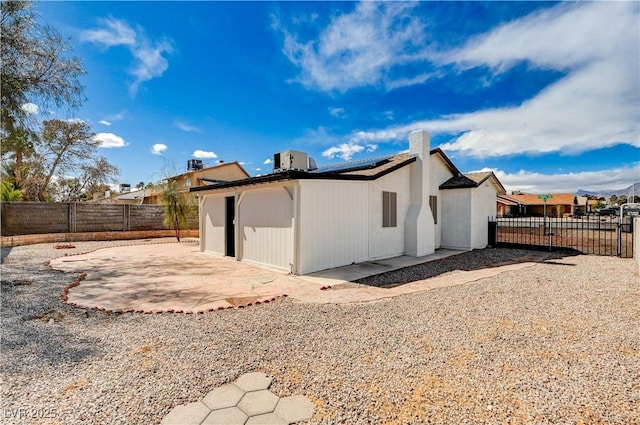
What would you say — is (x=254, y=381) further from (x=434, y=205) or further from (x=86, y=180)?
(x=86, y=180)

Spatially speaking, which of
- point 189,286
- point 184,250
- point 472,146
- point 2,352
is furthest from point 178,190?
point 472,146

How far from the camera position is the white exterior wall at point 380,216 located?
9797 millimetres

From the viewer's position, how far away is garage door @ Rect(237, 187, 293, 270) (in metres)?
8.16

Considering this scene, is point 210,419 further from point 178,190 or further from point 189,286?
point 178,190

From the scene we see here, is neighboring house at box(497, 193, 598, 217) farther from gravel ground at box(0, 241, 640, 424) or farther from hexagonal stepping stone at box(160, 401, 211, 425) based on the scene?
hexagonal stepping stone at box(160, 401, 211, 425)

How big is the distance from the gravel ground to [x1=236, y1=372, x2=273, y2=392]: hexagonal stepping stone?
10cm

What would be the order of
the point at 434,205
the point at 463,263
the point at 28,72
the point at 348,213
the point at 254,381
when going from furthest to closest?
the point at 434,205 < the point at 463,263 < the point at 348,213 < the point at 28,72 < the point at 254,381

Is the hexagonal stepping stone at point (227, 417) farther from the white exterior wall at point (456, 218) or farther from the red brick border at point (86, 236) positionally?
the red brick border at point (86, 236)

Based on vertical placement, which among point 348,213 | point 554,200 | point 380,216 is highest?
point 554,200

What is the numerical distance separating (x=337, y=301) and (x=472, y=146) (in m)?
18.1

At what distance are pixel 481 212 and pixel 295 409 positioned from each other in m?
13.3

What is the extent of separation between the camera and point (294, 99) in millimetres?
15070

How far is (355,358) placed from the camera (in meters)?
3.37

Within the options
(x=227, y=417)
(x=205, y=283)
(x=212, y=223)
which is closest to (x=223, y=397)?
(x=227, y=417)
